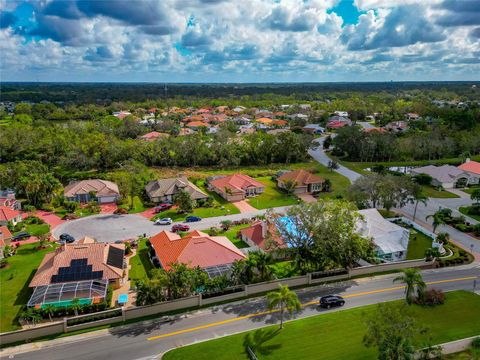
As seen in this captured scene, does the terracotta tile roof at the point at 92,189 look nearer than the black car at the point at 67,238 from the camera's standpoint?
No

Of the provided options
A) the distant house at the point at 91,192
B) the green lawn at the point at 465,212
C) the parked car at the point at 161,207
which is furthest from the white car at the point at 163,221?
the green lawn at the point at 465,212

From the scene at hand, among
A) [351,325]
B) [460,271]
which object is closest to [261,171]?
[460,271]

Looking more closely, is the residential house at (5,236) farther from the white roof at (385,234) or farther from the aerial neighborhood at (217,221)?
the white roof at (385,234)

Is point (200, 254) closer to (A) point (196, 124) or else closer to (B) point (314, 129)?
(B) point (314, 129)

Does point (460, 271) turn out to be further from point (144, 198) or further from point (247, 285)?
point (144, 198)

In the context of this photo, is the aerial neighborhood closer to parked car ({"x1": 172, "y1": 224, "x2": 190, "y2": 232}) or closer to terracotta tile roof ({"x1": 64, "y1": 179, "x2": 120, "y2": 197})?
parked car ({"x1": 172, "y1": 224, "x2": 190, "y2": 232})

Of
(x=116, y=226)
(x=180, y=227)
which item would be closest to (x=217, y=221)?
(x=180, y=227)

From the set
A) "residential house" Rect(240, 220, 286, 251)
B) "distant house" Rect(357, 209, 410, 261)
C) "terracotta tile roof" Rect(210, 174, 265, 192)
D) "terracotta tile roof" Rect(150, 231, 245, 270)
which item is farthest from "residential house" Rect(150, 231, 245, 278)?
"terracotta tile roof" Rect(210, 174, 265, 192)
